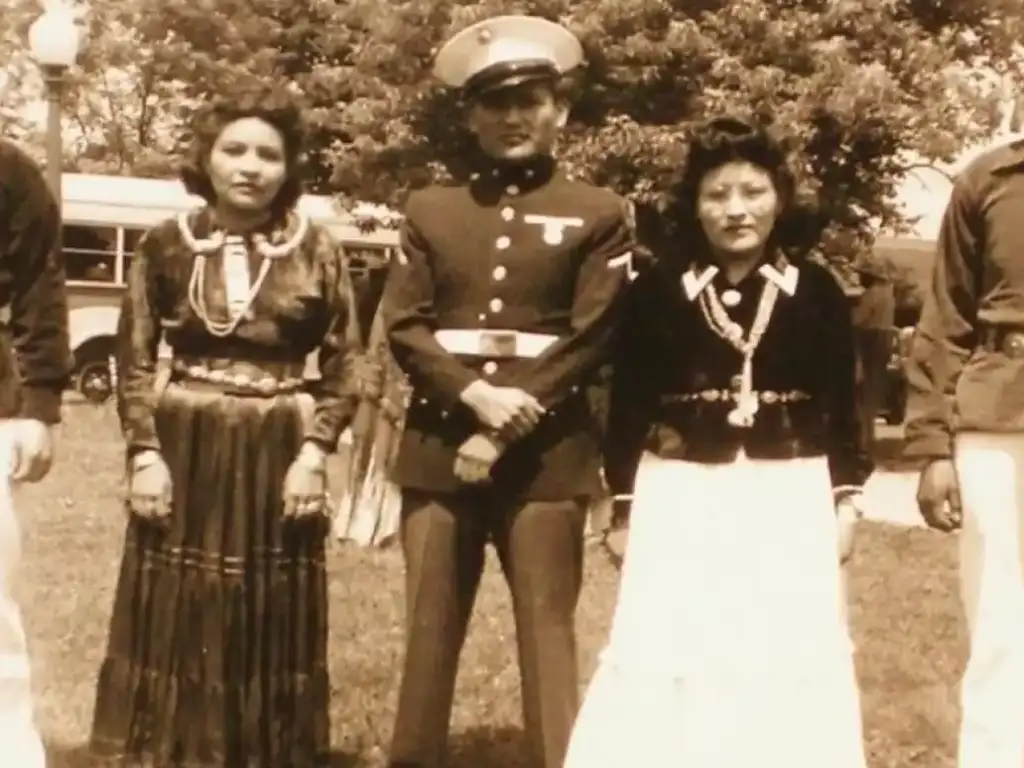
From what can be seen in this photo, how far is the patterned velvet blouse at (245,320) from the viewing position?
169 inches

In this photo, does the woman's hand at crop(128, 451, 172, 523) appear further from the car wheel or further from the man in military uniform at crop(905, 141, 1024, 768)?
the car wheel

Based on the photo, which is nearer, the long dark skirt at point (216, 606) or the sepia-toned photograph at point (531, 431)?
the sepia-toned photograph at point (531, 431)

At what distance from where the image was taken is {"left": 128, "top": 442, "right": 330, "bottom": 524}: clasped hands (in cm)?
433

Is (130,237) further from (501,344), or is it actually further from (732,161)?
(732,161)

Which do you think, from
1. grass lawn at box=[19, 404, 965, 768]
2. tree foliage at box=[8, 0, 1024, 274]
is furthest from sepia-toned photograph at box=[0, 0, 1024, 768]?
tree foliage at box=[8, 0, 1024, 274]

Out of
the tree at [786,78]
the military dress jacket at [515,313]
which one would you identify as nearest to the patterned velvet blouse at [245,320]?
the military dress jacket at [515,313]

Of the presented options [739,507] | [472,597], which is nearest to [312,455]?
[472,597]

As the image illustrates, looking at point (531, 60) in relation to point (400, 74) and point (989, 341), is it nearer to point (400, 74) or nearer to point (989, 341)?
point (989, 341)

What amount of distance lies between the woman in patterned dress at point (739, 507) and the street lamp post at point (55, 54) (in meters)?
10.9

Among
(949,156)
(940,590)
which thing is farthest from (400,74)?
(940,590)

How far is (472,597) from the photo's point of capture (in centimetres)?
432

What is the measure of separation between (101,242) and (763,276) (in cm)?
1813

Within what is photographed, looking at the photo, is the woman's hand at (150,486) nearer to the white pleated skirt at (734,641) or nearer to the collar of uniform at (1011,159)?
the white pleated skirt at (734,641)

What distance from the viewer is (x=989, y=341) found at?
4.10 m
